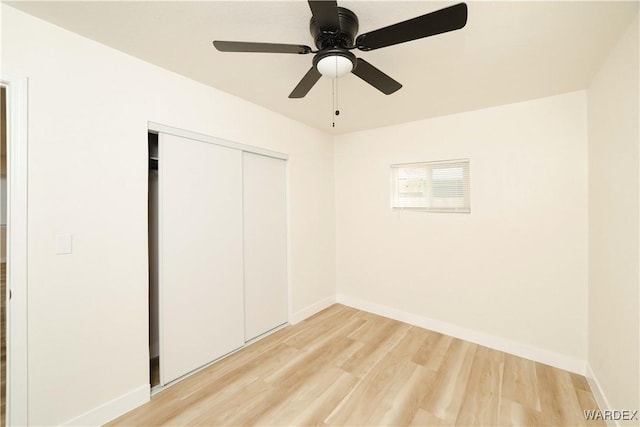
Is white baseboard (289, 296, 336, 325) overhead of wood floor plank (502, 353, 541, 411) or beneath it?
overhead

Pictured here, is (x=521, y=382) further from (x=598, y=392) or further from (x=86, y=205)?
(x=86, y=205)

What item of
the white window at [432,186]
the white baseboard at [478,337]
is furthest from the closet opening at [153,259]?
the white window at [432,186]

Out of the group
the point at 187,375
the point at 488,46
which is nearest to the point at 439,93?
the point at 488,46

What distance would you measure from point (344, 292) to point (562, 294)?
2398mm

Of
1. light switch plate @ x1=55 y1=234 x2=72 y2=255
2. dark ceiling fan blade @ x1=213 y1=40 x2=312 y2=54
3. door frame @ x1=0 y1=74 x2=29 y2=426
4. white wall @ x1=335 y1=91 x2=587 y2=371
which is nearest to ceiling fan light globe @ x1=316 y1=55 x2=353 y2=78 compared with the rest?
dark ceiling fan blade @ x1=213 y1=40 x2=312 y2=54

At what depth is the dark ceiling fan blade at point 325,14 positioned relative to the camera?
110cm

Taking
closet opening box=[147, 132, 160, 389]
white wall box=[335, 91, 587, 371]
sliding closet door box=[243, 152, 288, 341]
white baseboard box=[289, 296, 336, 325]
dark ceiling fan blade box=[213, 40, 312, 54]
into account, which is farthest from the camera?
white baseboard box=[289, 296, 336, 325]

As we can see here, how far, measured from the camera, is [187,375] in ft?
7.36

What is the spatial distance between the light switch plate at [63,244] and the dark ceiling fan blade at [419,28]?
6.64 ft

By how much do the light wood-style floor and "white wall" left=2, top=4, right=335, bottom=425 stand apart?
451 mm

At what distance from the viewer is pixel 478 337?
280 cm

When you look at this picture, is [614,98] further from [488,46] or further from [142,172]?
[142,172]

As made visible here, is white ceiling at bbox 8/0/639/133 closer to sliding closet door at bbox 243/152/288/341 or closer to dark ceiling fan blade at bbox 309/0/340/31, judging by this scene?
dark ceiling fan blade at bbox 309/0/340/31

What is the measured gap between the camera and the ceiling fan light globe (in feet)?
4.70
